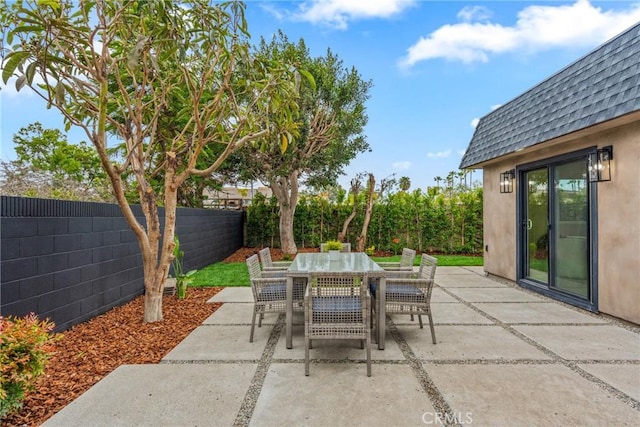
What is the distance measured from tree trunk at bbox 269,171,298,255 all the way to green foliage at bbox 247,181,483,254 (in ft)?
2.78

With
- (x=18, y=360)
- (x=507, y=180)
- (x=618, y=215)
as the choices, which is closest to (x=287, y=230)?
(x=507, y=180)

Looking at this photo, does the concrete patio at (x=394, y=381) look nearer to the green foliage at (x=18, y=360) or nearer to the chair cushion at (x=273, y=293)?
the green foliage at (x=18, y=360)

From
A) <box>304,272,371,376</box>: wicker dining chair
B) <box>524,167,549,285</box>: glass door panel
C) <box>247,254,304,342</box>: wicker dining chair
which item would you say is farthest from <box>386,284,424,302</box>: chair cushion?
<box>524,167,549,285</box>: glass door panel

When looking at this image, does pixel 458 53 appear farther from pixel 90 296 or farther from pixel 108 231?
pixel 90 296

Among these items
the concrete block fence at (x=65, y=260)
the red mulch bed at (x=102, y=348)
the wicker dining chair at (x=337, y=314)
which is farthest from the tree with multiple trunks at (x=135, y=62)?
the wicker dining chair at (x=337, y=314)

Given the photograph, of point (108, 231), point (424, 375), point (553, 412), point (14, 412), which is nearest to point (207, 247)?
point (108, 231)

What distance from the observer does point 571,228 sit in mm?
4980

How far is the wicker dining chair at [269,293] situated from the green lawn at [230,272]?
2704mm

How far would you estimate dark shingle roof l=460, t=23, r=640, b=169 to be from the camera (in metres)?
3.80

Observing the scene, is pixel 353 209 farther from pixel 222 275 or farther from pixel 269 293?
pixel 269 293

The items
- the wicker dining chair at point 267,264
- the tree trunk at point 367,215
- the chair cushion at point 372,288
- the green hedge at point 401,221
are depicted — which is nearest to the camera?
the chair cushion at point 372,288

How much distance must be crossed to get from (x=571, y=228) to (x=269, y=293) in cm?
477

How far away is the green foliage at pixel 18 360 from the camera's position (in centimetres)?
183

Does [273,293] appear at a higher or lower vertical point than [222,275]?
higher
